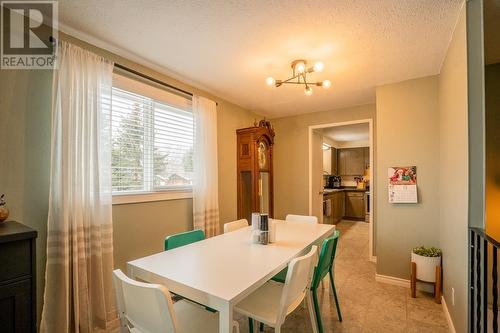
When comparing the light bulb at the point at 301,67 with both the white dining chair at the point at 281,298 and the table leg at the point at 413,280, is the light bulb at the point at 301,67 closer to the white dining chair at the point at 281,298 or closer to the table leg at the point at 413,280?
the white dining chair at the point at 281,298

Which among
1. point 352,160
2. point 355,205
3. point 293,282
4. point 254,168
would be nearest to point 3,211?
point 293,282

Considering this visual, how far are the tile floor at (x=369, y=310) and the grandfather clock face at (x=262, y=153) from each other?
6.03 feet

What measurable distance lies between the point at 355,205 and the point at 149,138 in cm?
600

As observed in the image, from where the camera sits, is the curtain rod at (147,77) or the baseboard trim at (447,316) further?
the curtain rod at (147,77)

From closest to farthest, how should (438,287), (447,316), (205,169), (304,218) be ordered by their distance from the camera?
(447,316) < (438,287) < (304,218) < (205,169)

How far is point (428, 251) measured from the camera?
2523 mm

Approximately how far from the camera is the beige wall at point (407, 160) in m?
2.63

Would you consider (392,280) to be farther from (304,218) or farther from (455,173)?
(455,173)

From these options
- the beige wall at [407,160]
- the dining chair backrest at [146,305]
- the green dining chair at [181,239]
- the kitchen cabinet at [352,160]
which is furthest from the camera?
the kitchen cabinet at [352,160]

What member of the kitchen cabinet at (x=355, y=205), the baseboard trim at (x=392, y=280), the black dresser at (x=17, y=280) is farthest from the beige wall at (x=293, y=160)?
the black dresser at (x=17, y=280)

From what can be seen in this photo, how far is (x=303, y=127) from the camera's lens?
427 centimetres

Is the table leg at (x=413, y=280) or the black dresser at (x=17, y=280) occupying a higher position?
the black dresser at (x=17, y=280)

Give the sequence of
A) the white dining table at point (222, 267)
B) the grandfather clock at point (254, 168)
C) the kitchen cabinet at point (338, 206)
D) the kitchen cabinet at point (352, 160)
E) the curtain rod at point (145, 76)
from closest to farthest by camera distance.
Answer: the white dining table at point (222, 267) < the curtain rod at point (145, 76) < the grandfather clock at point (254, 168) < the kitchen cabinet at point (338, 206) < the kitchen cabinet at point (352, 160)

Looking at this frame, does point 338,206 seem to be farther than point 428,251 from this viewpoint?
Yes
